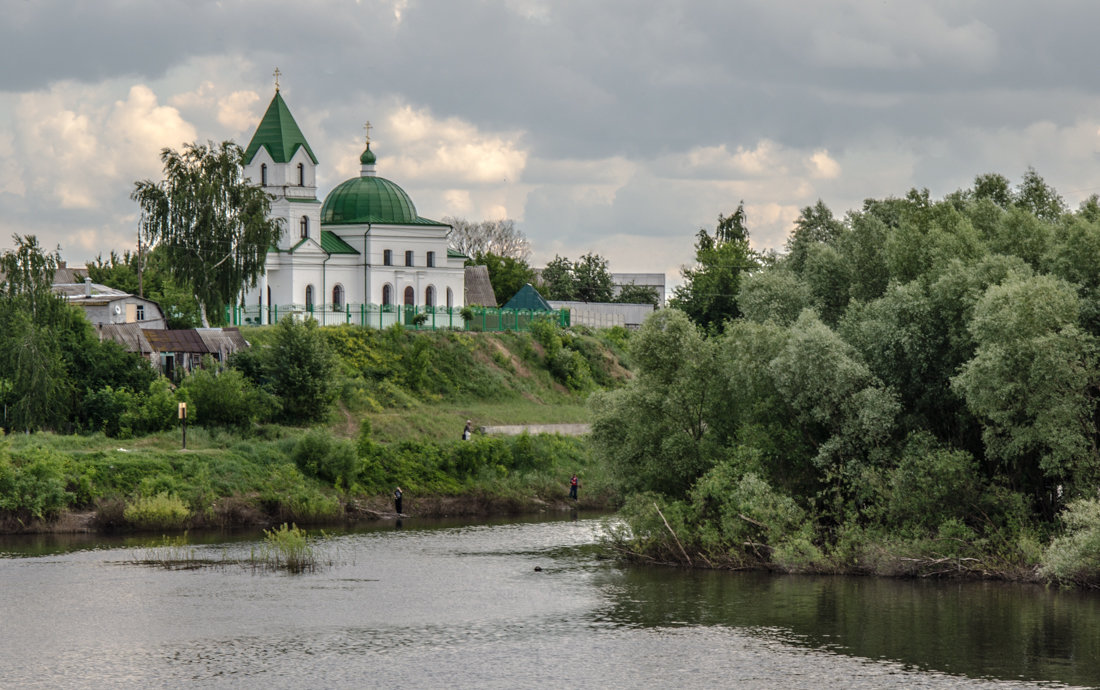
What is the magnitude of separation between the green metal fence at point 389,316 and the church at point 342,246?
125mm

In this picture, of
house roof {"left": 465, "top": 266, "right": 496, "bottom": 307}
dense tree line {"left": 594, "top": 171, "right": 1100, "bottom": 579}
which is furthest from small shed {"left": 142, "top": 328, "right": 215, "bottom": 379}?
house roof {"left": 465, "top": 266, "right": 496, "bottom": 307}

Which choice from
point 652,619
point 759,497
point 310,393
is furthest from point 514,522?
point 652,619

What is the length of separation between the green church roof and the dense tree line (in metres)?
47.8

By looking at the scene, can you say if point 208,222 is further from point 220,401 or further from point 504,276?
point 504,276

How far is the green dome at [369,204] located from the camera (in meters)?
89.9

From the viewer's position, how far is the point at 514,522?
56.2m

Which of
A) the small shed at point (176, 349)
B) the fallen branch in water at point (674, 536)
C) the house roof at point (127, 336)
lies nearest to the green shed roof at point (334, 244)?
the small shed at point (176, 349)

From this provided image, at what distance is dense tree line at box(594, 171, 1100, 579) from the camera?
35.8 meters

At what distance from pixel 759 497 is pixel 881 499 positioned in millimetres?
3421

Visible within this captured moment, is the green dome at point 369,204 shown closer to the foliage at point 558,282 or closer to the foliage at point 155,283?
the foliage at point 155,283

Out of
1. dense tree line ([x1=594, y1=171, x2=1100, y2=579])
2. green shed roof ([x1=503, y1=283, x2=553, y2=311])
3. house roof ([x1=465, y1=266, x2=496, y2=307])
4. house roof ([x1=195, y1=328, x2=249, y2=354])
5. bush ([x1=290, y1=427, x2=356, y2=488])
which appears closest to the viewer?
dense tree line ([x1=594, y1=171, x2=1100, y2=579])

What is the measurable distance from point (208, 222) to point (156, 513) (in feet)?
88.1

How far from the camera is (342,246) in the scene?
289 feet

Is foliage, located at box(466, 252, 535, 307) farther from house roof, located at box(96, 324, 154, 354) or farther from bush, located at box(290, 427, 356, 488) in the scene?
bush, located at box(290, 427, 356, 488)
